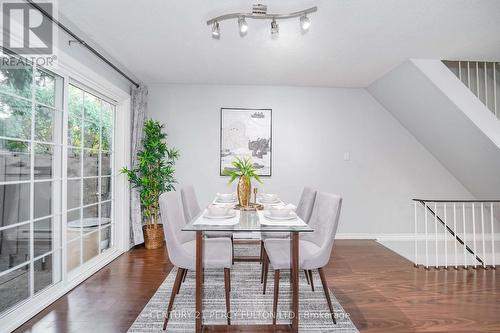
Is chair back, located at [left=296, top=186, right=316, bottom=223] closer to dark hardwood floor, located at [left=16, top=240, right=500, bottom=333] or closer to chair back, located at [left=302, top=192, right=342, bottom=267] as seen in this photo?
chair back, located at [left=302, top=192, right=342, bottom=267]

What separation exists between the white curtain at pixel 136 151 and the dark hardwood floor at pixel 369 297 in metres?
0.39

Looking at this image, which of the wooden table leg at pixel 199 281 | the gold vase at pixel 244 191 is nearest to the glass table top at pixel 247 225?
the wooden table leg at pixel 199 281

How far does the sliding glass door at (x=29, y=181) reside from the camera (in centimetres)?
188

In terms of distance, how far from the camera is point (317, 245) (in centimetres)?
220

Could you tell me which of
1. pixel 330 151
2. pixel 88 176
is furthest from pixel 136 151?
pixel 330 151

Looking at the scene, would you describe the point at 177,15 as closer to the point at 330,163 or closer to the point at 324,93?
the point at 324,93

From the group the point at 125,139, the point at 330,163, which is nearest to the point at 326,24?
the point at 330,163

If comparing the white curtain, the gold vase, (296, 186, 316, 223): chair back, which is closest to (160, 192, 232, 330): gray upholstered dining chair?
the gold vase

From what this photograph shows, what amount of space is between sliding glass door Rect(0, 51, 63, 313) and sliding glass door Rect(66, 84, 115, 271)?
0.24 meters

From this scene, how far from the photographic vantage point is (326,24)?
231 cm

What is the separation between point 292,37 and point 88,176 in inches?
107

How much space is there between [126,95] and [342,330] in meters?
3.66

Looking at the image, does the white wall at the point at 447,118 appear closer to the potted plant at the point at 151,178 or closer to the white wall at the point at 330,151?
the white wall at the point at 330,151

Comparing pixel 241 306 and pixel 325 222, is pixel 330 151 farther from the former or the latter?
pixel 241 306
